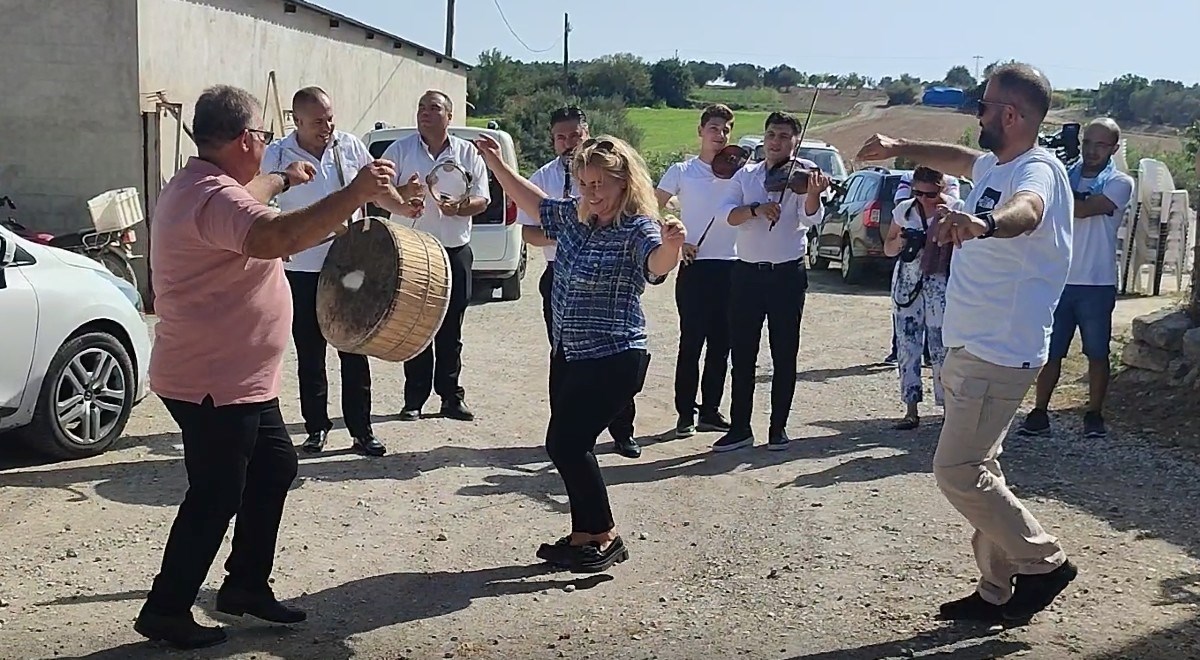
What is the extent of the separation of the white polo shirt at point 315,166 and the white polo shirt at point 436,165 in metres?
0.66

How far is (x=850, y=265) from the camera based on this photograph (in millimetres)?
18719

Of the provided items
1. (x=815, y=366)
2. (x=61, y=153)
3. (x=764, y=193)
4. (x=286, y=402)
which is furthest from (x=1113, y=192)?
(x=61, y=153)

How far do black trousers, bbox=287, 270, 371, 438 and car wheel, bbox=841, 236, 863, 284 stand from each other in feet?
38.9

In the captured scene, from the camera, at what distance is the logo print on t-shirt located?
496 cm

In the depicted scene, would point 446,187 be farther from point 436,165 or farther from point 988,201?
point 988,201

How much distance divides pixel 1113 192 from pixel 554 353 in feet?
14.1

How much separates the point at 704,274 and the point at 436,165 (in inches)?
73.5

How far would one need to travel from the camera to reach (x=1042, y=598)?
514 centimetres

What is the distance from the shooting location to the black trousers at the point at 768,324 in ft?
26.7

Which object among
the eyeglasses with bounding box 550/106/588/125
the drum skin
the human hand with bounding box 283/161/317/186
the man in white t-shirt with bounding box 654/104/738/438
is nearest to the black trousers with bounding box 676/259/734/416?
the man in white t-shirt with bounding box 654/104/738/438

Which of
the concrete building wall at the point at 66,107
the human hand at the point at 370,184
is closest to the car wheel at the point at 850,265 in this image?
the concrete building wall at the point at 66,107

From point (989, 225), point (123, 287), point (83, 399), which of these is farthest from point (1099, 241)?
point (83, 399)

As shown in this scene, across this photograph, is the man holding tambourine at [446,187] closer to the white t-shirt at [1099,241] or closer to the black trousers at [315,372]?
the black trousers at [315,372]

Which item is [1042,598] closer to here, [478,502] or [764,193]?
[478,502]
